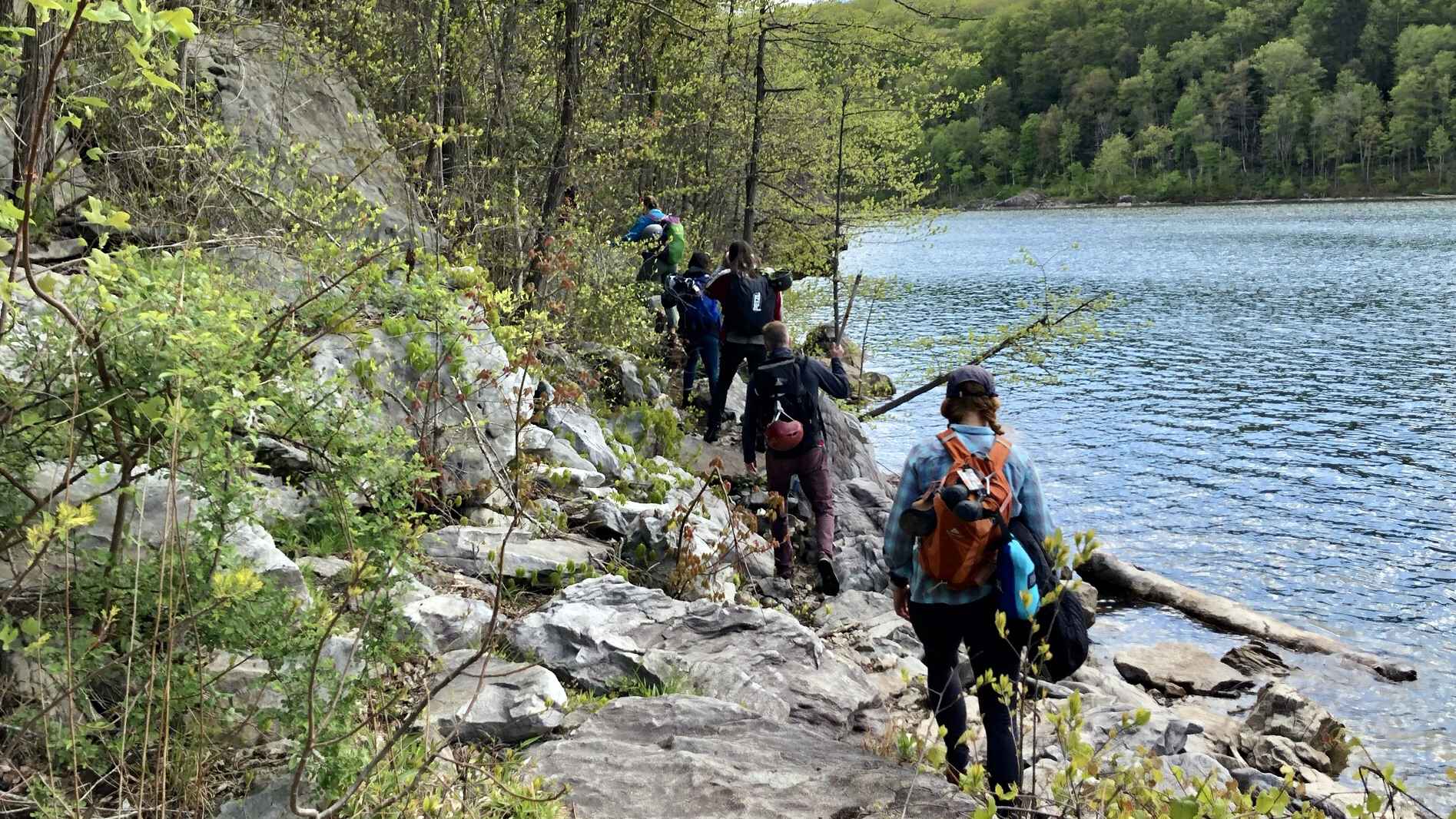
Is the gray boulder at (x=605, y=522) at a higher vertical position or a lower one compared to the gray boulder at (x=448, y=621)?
lower

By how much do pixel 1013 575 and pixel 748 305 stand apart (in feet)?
25.2

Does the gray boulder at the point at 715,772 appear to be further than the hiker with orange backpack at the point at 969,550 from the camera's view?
No

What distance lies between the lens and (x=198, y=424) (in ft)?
10.2

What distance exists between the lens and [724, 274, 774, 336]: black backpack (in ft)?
39.0

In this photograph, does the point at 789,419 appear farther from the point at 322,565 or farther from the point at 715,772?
the point at 715,772

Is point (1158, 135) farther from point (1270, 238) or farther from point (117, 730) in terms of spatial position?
point (117, 730)

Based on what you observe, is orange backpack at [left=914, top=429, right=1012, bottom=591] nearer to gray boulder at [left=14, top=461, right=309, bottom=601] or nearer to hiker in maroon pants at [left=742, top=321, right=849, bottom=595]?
gray boulder at [left=14, top=461, right=309, bottom=601]

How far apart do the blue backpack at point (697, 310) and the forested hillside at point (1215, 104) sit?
9654cm

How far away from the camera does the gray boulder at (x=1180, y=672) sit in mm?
10672

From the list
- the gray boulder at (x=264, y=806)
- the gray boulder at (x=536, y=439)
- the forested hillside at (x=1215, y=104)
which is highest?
the forested hillside at (x=1215, y=104)

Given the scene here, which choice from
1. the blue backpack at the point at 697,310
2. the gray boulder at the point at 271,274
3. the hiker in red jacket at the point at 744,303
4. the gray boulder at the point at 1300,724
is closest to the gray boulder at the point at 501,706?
the gray boulder at the point at 271,274

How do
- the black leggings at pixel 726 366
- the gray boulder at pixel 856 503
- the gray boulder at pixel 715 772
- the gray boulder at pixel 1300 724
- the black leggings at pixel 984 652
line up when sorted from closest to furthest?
the gray boulder at pixel 715 772
the black leggings at pixel 984 652
the gray boulder at pixel 1300 724
the gray boulder at pixel 856 503
the black leggings at pixel 726 366

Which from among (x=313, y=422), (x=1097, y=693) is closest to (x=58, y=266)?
(x=313, y=422)

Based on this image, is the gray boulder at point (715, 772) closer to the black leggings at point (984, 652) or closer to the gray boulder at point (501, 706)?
the gray boulder at point (501, 706)
